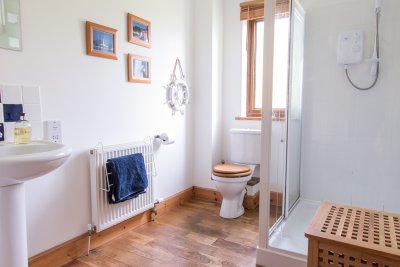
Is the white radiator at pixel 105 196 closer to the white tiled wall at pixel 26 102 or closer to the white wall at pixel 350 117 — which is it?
the white tiled wall at pixel 26 102

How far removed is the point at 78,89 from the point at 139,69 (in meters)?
0.60

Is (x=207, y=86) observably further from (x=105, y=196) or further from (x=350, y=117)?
(x=105, y=196)

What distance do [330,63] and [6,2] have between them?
238 centimetres

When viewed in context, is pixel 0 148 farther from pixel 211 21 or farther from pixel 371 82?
pixel 371 82

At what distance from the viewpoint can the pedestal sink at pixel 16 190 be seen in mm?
1105

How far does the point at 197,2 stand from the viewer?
118 inches

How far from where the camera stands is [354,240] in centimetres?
123

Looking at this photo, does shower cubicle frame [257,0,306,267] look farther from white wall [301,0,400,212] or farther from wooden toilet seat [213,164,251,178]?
white wall [301,0,400,212]

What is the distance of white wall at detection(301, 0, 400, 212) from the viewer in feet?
7.30

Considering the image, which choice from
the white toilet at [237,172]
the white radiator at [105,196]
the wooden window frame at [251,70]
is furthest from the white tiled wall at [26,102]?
the wooden window frame at [251,70]

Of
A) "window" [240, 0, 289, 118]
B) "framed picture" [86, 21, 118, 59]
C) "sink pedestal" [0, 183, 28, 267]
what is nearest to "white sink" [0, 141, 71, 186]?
"sink pedestal" [0, 183, 28, 267]

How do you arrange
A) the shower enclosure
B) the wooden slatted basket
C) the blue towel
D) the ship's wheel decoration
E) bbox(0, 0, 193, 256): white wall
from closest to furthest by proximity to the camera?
the wooden slatted basket < bbox(0, 0, 193, 256): white wall < the blue towel < the shower enclosure < the ship's wheel decoration

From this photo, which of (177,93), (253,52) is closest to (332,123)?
(253,52)

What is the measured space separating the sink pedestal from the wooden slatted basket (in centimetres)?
132
